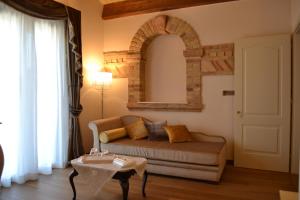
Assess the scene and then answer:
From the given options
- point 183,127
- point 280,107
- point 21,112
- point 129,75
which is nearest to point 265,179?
point 280,107

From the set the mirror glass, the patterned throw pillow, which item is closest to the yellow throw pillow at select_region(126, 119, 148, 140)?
the patterned throw pillow

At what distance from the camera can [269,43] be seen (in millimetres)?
3988

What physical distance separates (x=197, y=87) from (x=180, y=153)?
56.3 inches

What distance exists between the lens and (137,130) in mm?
4477

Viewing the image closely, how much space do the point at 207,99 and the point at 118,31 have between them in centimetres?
231

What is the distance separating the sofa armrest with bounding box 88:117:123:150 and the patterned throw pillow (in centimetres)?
60

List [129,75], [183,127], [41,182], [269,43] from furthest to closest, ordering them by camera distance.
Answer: [129,75], [183,127], [269,43], [41,182]

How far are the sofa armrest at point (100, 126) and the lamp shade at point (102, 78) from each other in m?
0.83

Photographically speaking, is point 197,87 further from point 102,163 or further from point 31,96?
point 31,96

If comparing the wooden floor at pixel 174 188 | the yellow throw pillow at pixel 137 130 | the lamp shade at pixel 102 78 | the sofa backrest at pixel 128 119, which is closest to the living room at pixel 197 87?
the wooden floor at pixel 174 188

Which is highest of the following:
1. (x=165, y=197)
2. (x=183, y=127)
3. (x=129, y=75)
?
(x=129, y=75)

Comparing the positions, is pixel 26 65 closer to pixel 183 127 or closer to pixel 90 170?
pixel 90 170

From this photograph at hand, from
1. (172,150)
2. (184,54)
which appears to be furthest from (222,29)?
(172,150)

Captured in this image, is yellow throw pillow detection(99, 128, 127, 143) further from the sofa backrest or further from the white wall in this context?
the white wall
